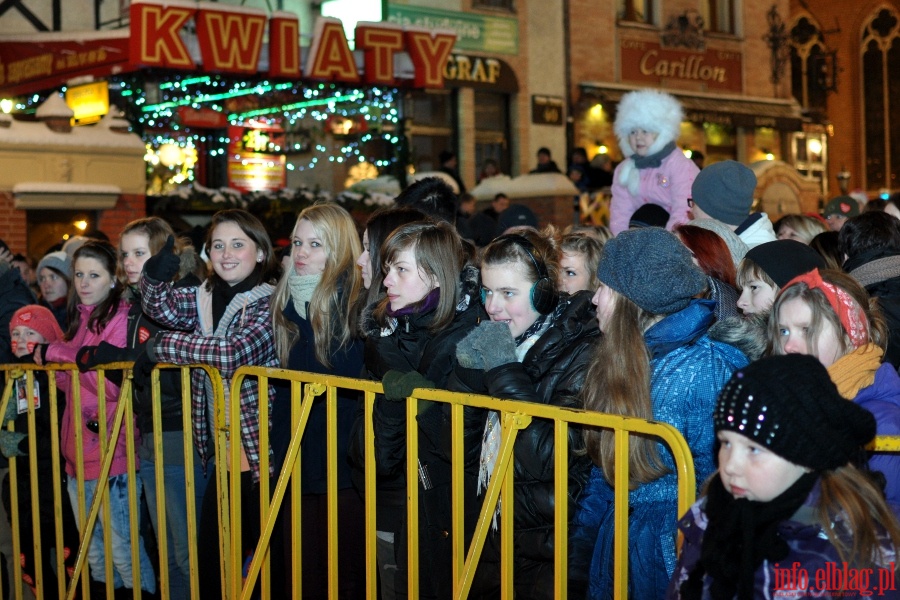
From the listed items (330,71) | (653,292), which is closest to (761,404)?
(653,292)

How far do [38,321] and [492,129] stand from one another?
1537 cm

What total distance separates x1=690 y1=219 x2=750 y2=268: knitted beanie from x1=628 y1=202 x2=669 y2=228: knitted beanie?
1264 millimetres

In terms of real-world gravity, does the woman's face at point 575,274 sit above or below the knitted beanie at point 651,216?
below

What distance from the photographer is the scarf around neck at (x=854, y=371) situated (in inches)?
128

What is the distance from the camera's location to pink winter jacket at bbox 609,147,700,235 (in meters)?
6.67

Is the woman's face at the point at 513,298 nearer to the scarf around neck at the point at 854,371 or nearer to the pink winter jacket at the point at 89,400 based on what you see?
the scarf around neck at the point at 854,371

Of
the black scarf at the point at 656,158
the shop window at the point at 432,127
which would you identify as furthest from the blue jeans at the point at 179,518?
the shop window at the point at 432,127

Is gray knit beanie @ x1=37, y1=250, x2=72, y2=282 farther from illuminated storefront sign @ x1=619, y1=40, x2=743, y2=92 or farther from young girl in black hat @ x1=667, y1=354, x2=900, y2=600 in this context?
illuminated storefront sign @ x1=619, y1=40, x2=743, y2=92

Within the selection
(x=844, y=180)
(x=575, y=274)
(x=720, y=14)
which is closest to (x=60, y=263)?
(x=575, y=274)

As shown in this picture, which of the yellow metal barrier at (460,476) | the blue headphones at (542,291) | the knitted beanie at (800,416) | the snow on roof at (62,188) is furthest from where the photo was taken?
the snow on roof at (62,188)

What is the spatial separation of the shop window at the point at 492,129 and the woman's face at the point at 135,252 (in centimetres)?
1510

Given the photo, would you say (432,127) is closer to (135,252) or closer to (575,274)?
(135,252)

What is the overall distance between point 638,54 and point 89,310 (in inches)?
720

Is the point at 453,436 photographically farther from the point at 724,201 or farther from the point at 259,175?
the point at 259,175
